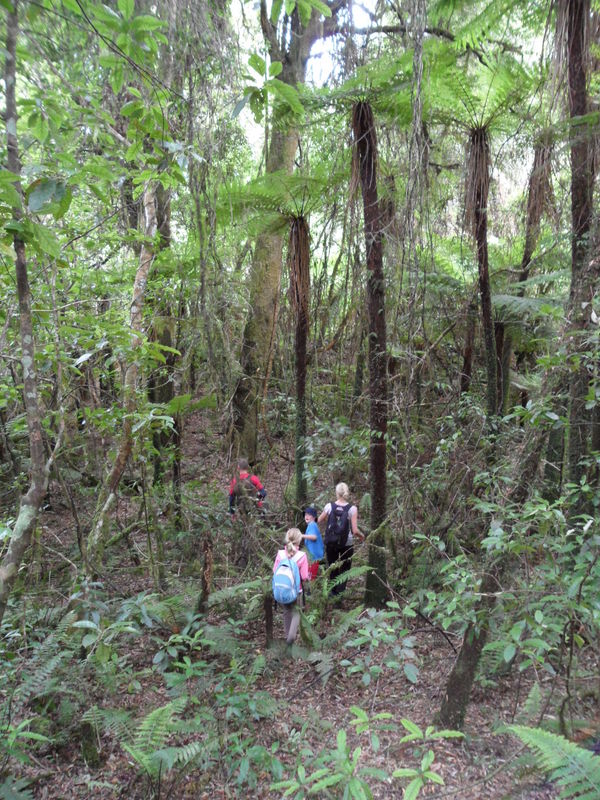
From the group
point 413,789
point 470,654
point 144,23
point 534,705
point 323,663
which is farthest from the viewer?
point 323,663

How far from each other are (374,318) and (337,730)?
11.5 ft

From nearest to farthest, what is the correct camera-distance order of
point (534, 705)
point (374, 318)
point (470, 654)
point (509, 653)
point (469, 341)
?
point (509, 653) → point (534, 705) → point (470, 654) → point (374, 318) → point (469, 341)

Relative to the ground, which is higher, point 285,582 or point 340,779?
point 285,582

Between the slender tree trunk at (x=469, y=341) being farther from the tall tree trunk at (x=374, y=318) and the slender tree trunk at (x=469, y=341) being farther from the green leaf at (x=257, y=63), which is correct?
the green leaf at (x=257, y=63)

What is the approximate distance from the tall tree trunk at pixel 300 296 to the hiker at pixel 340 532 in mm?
828

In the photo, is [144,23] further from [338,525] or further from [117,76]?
[338,525]

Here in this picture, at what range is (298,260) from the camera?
6.14m

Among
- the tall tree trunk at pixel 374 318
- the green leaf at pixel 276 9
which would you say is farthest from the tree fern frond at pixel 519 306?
the green leaf at pixel 276 9

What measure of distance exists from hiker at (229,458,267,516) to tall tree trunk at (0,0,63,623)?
3.65 m

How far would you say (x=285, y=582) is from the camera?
483 cm

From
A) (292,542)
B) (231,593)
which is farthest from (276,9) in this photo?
(231,593)

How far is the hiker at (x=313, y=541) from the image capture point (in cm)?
582

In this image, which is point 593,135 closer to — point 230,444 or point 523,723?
point 523,723

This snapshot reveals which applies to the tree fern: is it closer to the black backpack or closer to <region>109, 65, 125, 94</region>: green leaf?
the black backpack
